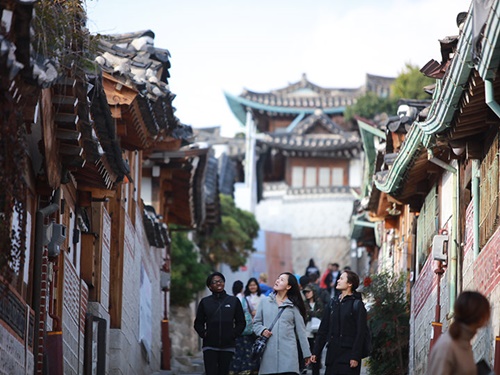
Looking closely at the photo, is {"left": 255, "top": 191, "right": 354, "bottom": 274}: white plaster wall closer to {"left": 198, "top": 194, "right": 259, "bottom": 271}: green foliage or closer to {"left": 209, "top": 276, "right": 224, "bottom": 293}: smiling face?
{"left": 198, "top": 194, "right": 259, "bottom": 271}: green foliage

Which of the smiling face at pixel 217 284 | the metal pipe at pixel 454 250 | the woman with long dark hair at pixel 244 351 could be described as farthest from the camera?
the woman with long dark hair at pixel 244 351

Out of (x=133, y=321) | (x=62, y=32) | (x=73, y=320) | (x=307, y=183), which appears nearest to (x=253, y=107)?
(x=307, y=183)

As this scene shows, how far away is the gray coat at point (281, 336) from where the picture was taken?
548 inches

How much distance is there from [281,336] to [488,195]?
9.35ft

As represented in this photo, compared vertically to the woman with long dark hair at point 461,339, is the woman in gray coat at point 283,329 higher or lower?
lower

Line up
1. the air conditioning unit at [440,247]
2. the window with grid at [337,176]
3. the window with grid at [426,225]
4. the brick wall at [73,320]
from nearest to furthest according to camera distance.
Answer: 1. the brick wall at [73,320]
2. the air conditioning unit at [440,247]
3. the window with grid at [426,225]
4. the window with grid at [337,176]

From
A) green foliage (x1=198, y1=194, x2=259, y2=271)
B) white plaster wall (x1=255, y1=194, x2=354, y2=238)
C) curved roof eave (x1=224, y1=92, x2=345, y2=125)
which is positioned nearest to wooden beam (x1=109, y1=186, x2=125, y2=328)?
green foliage (x1=198, y1=194, x2=259, y2=271)

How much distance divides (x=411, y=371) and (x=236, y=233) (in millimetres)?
26746

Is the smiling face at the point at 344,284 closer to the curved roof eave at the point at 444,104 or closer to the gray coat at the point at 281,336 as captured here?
the gray coat at the point at 281,336

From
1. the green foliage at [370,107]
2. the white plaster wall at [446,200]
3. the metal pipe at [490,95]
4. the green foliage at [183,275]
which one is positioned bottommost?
the green foliage at [183,275]

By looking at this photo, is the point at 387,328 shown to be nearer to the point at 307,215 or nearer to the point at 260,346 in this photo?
the point at 260,346

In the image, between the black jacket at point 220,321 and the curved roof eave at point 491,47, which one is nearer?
the curved roof eave at point 491,47

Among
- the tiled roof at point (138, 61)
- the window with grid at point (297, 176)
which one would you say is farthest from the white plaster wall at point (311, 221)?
the tiled roof at point (138, 61)

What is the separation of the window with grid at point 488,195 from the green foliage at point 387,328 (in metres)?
5.60
